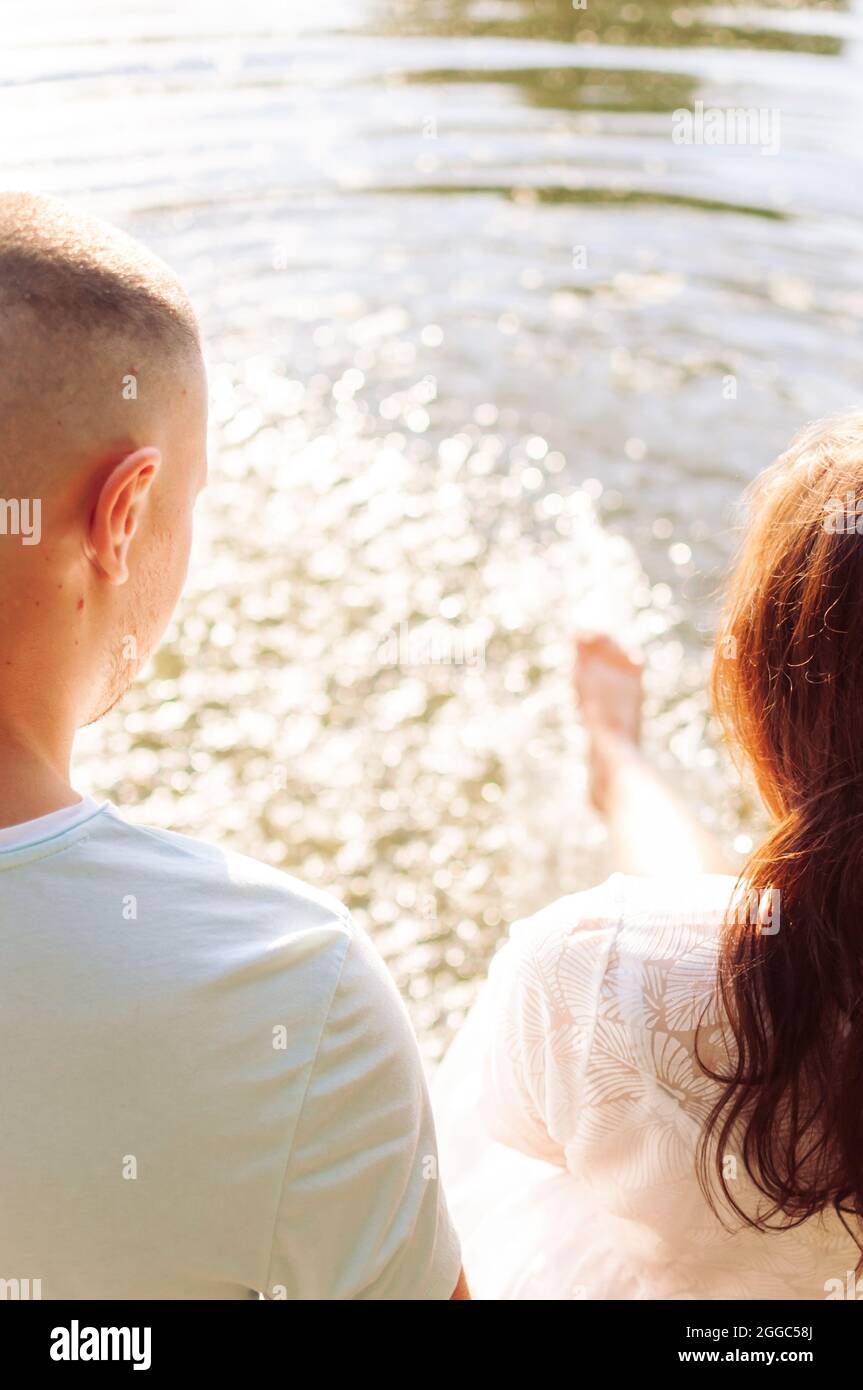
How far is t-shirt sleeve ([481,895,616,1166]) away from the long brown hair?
14 cm

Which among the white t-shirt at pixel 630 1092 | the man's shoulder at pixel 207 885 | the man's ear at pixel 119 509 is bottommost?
the white t-shirt at pixel 630 1092

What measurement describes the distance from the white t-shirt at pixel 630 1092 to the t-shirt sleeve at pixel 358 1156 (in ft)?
0.85

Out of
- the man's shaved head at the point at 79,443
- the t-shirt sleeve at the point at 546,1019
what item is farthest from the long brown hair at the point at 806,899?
the man's shaved head at the point at 79,443

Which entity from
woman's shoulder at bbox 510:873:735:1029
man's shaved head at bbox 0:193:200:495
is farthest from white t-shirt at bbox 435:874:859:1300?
man's shaved head at bbox 0:193:200:495

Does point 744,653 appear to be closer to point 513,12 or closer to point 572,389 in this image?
point 572,389

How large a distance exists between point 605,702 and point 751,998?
5.77ft

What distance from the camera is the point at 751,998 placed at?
49.2 inches

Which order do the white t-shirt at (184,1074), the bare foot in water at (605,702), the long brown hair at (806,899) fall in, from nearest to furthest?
1. the white t-shirt at (184,1074)
2. the long brown hair at (806,899)
3. the bare foot in water at (605,702)

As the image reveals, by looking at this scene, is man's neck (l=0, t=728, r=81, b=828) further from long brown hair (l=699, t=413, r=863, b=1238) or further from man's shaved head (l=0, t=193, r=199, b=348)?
long brown hair (l=699, t=413, r=863, b=1238)

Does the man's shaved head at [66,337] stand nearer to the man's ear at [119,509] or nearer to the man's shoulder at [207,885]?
the man's ear at [119,509]

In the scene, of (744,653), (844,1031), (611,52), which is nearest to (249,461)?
(744,653)

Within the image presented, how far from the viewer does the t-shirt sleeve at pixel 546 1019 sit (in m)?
1.34

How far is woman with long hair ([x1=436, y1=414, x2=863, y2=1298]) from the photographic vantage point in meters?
1.25

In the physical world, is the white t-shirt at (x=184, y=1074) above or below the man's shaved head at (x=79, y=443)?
below
